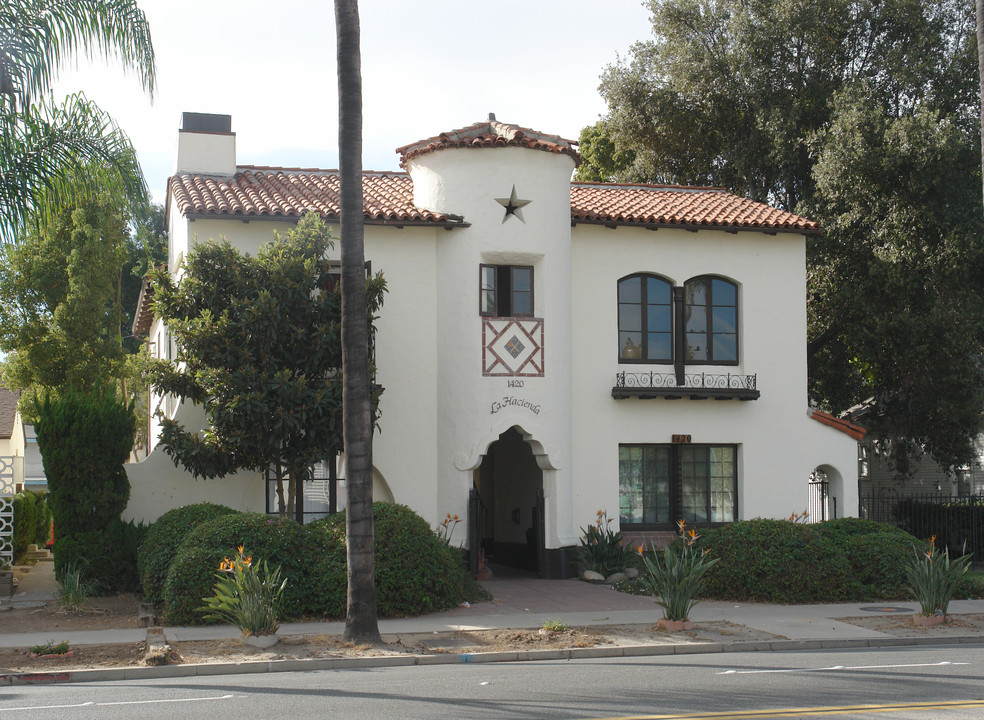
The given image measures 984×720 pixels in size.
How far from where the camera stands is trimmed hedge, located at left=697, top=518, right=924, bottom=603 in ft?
55.2

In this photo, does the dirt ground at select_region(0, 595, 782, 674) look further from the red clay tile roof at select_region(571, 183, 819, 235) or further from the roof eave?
the red clay tile roof at select_region(571, 183, 819, 235)

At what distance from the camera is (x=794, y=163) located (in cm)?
2648

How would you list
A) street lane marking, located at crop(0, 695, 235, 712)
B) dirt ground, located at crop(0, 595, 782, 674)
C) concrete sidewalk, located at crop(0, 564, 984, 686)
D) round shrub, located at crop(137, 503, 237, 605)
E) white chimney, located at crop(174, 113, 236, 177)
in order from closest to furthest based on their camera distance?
street lane marking, located at crop(0, 695, 235, 712) → concrete sidewalk, located at crop(0, 564, 984, 686) → dirt ground, located at crop(0, 595, 782, 674) → round shrub, located at crop(137, 503, 237, 605) → white chimney, located at crop(174, 113, 236, 177)

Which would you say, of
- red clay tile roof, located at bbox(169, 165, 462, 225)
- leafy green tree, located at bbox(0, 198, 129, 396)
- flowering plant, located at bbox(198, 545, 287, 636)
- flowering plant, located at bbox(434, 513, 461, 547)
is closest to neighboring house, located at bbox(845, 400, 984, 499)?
flowering plant, located at bbox(434, 513, 461, 547)

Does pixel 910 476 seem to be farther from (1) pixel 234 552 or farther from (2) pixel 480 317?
(1) pixel 234 552

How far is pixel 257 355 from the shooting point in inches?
659

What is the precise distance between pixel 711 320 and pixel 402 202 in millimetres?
6751

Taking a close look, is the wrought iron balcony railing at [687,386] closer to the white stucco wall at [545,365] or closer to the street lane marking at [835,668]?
the white stucco wall at [545,365]

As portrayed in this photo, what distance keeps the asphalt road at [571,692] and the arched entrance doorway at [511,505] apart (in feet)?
28.6

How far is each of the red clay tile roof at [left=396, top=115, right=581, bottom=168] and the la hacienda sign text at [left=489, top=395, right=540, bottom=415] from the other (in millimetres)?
4745

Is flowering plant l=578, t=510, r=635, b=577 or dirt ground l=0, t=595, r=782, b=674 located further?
flowering plant l=578, t=510, r=635, b=577

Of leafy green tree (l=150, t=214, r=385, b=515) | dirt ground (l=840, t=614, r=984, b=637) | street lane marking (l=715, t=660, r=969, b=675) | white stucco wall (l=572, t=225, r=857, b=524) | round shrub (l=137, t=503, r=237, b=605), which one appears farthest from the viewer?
white stucco wall (l=572, t=225, r=857, b=524)

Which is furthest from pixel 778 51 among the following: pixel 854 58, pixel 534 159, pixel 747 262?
pixel 534 159

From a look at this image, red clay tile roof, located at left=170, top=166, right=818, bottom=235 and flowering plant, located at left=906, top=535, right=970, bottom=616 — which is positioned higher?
red clay tile roof, located at left=170, top=166, right=818, bottom=235
